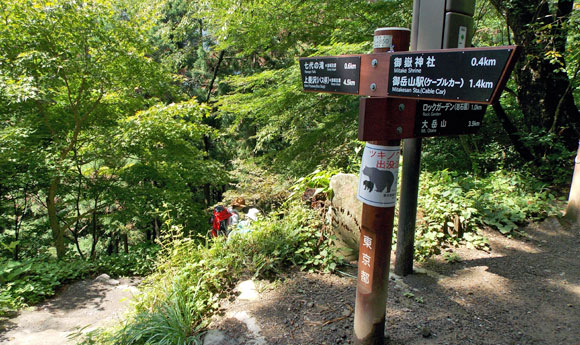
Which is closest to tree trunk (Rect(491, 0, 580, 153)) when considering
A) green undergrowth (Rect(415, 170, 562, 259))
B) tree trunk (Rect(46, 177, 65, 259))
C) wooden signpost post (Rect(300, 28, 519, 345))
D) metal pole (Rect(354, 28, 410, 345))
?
green undergrowth (Rect(415, 170, 562, 259))

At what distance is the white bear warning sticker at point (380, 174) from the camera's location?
2207mm

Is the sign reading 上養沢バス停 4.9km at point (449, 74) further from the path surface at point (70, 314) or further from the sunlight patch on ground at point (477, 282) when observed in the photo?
the path surface at point (70, 314)

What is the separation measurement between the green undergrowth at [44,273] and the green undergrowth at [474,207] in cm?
364

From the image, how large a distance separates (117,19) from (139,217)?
4403 millimetres

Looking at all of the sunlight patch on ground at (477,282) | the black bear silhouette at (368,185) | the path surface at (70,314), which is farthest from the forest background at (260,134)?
the black bear silhouette at (368,185)

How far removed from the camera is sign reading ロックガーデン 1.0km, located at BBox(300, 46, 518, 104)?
62.1 inches

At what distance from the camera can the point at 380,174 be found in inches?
87.3

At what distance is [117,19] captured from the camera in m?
7.47

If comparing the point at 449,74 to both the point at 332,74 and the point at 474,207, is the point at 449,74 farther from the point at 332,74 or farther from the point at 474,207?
the point at 474,207

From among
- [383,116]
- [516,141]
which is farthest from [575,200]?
[383,116]

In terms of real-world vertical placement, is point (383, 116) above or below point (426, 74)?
below

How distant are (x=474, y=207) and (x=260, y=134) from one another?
4.45m

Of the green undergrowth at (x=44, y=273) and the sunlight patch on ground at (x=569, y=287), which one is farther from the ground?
the sunlight patch on ground at (x=569, y=287)

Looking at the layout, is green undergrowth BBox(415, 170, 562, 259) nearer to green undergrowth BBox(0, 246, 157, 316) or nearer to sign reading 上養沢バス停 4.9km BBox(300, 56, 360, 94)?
sign reading 上養沢バス停 4.9km BBox(300, 56, 360, 94)
